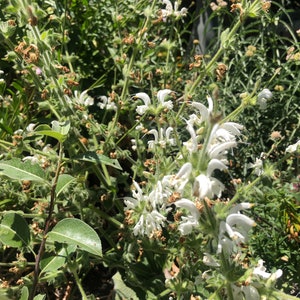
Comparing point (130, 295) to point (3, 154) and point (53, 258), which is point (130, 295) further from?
point (3, 154)

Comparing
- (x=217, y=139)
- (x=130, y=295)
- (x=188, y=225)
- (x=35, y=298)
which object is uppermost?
(x=217, y=139)

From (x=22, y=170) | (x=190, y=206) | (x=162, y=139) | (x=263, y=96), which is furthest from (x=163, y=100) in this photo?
(x=190, y=206)

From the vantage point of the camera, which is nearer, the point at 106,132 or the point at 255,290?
the point at 255,290

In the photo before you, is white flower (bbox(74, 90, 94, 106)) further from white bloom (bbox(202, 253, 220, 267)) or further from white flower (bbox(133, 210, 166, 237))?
white bloom (bbox(202, 253, 220, 267))

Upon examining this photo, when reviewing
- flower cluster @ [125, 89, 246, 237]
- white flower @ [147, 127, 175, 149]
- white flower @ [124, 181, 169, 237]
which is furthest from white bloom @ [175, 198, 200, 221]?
white flower @ [147, 127, 175, 149]

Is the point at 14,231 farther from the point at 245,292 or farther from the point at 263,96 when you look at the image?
the point at 263,96

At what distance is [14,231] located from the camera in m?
1.21

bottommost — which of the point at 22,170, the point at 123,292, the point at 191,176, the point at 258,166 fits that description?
the point at 123,292

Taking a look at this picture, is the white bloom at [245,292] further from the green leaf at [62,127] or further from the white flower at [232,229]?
the green leaf at [62,127]

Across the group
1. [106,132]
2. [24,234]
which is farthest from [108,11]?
[24,234]

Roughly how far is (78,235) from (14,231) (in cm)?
16

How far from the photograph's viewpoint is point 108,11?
87.7 inches

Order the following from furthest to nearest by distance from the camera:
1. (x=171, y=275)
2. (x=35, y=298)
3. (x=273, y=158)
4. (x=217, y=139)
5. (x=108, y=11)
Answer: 1. (x=108, y=11)
2. (x=273, y=158)
3. (x=171, y=275)
4. (x=35, y=298)
5. (x=217, y=139)

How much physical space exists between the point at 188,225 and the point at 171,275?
1.40 feet
